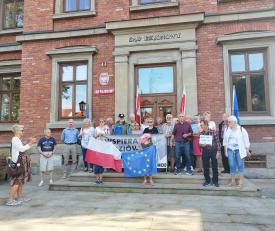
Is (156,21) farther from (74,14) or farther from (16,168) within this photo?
(16,168)

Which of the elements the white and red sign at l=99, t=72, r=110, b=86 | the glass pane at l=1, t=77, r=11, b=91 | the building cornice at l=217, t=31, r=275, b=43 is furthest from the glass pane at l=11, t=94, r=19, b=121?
the building cornice at l=217, t=31, r=275, b=43

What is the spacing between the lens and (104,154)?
29.0 ft

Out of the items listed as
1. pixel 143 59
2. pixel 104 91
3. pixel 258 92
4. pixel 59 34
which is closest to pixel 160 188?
pixel 104 91

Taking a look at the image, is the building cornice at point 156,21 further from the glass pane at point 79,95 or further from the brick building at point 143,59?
the glass pane at point 79,95

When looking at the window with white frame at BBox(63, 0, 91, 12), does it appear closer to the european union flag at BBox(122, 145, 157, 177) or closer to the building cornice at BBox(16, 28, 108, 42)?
the building cornice at BBox(16, 28, 108, 42)

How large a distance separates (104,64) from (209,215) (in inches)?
293

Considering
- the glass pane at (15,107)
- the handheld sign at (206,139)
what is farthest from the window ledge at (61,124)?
the handheld sign at (206,139)

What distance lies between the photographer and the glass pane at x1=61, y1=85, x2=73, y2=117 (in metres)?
11.8

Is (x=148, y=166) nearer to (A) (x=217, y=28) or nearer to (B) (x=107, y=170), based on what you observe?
(B) (x=107, y=170)

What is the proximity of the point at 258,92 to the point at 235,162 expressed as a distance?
12.3ft

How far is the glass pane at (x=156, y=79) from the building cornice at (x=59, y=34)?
224 cm

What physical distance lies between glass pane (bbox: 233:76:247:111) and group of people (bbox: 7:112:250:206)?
6.13 feet

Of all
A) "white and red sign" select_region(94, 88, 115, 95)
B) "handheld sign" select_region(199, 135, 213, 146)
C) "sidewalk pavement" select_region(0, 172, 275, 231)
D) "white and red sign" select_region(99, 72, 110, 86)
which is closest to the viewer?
"sidewalk pavement" select_region(0, 172, 275, 231)

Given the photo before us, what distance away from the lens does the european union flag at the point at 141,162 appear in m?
8.31
